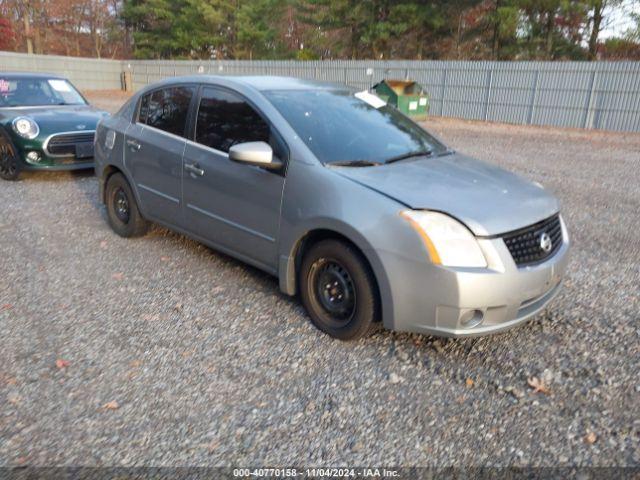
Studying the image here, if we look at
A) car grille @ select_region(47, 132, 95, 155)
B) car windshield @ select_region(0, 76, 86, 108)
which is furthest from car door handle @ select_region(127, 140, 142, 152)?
car windshield @ select_region(0, 76, 86, 108)

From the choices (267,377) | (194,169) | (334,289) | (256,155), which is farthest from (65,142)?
(267,377)

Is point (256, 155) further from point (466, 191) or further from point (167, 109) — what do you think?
point (167, 109)

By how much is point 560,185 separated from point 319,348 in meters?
6.46

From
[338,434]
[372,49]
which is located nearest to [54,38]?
[372,49]

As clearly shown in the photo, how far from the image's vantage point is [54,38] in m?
48.6

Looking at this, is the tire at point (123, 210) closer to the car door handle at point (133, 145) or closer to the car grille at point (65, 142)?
the car door handle at point (133, 145)

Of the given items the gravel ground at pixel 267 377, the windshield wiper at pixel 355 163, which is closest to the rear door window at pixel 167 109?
the gravel ground at pixel 267 377

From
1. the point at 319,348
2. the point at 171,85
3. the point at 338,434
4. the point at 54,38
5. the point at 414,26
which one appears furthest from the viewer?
the point at 54,38

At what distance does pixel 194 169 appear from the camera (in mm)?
4176

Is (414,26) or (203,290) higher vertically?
(414,26)

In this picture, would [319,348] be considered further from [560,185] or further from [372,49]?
[372,49]

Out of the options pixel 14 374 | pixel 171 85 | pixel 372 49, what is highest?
pixel 372 49

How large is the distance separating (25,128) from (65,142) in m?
0.54

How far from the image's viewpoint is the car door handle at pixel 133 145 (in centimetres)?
482
